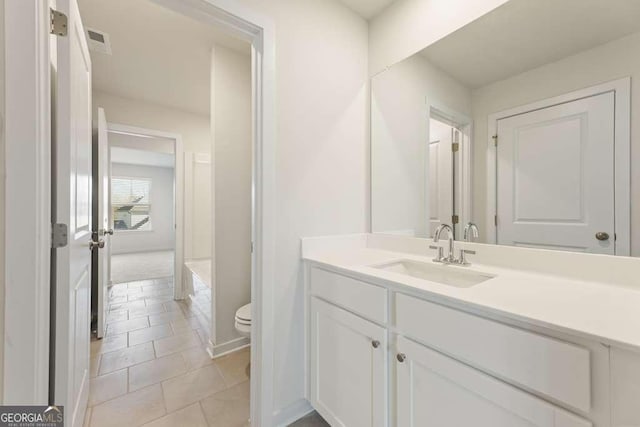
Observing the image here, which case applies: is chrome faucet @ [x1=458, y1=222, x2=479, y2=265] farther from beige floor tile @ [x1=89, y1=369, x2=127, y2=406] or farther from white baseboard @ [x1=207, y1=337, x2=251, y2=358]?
beige floor tile @ [x1=89, y1=369, x2=127, y2=406]

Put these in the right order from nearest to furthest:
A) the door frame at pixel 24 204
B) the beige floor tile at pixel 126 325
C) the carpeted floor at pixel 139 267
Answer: the door frame at pixel 24 204 → the beige floor tile at pixel 126 325 → the carpeted floor at pixel 139 267

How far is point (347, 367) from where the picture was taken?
122 centimetres

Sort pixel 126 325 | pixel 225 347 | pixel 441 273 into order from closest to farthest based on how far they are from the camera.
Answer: pixel 441 273 < pixel 225 347 < pixel 126 325

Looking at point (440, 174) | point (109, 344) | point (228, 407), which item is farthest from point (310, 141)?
point (109, 344)

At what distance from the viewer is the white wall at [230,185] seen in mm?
2211

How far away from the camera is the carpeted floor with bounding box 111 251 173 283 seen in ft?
14.9

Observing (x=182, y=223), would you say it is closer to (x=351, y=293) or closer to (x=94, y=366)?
(x=94, y=366)

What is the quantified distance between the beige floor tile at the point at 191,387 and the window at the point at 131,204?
690 centimetres

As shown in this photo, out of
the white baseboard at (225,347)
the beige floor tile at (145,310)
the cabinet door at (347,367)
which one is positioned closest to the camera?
the cabinet door at (347,367)

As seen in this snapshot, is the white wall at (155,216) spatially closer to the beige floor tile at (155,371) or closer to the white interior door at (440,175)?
the beige floor tile at (155,371)

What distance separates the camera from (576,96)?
1059mm

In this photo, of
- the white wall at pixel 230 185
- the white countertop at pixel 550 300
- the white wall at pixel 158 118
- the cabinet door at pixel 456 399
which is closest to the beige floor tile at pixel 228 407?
the white wall at pixel 230 185

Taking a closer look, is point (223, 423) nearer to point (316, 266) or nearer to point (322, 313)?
point (322, 313)

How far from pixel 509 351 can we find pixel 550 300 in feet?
0.76
